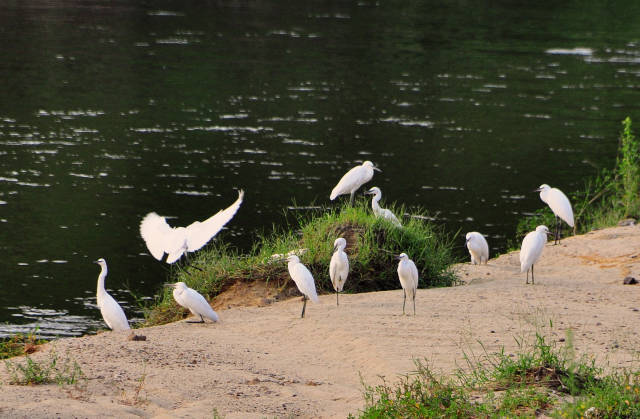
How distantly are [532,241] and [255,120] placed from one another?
14.4 metres

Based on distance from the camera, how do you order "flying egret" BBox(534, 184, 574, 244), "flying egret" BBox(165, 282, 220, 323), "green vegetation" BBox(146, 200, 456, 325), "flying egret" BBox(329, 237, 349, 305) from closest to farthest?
1. "flying egret" BBox(165, 282, 220, 323)
2. "flying egret" BBox(329, 237, 349, 305)
3. "green vegetation" BBox(146, 200, 456, 325)
4. "flying egret" BBox(534, 184, 574, 244)

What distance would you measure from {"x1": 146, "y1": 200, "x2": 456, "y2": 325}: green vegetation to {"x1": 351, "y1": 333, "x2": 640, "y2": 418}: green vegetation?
4.04 meters

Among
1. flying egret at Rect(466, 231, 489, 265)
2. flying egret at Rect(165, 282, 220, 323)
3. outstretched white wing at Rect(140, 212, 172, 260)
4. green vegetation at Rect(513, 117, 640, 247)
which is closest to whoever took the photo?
flying egret at Rect(165, 282, 220, 323)

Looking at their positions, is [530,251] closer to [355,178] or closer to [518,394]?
[355,178]

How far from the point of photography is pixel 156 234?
36.8ft

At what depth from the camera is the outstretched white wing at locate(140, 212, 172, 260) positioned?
35.9ft

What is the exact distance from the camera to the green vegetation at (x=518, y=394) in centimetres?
588

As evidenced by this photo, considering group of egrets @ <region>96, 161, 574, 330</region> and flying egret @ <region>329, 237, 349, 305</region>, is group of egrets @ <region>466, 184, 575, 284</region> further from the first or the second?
flying egret @ <region>329, 237, 349, 305</region>

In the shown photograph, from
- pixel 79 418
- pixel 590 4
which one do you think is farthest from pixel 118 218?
pixel 590 4

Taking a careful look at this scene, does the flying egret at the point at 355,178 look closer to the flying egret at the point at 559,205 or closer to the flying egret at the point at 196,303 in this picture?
the flying egret at the point at 559,205

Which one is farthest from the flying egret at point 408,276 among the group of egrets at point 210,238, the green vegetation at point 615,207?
the green vegetation at point 615,207

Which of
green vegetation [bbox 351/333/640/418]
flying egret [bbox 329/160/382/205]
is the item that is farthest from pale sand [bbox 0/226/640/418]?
flying egret [bbox 329/160/382/205]

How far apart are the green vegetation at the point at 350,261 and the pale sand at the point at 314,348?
58cm

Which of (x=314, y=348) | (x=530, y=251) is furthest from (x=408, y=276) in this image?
(x=530, y=251)
